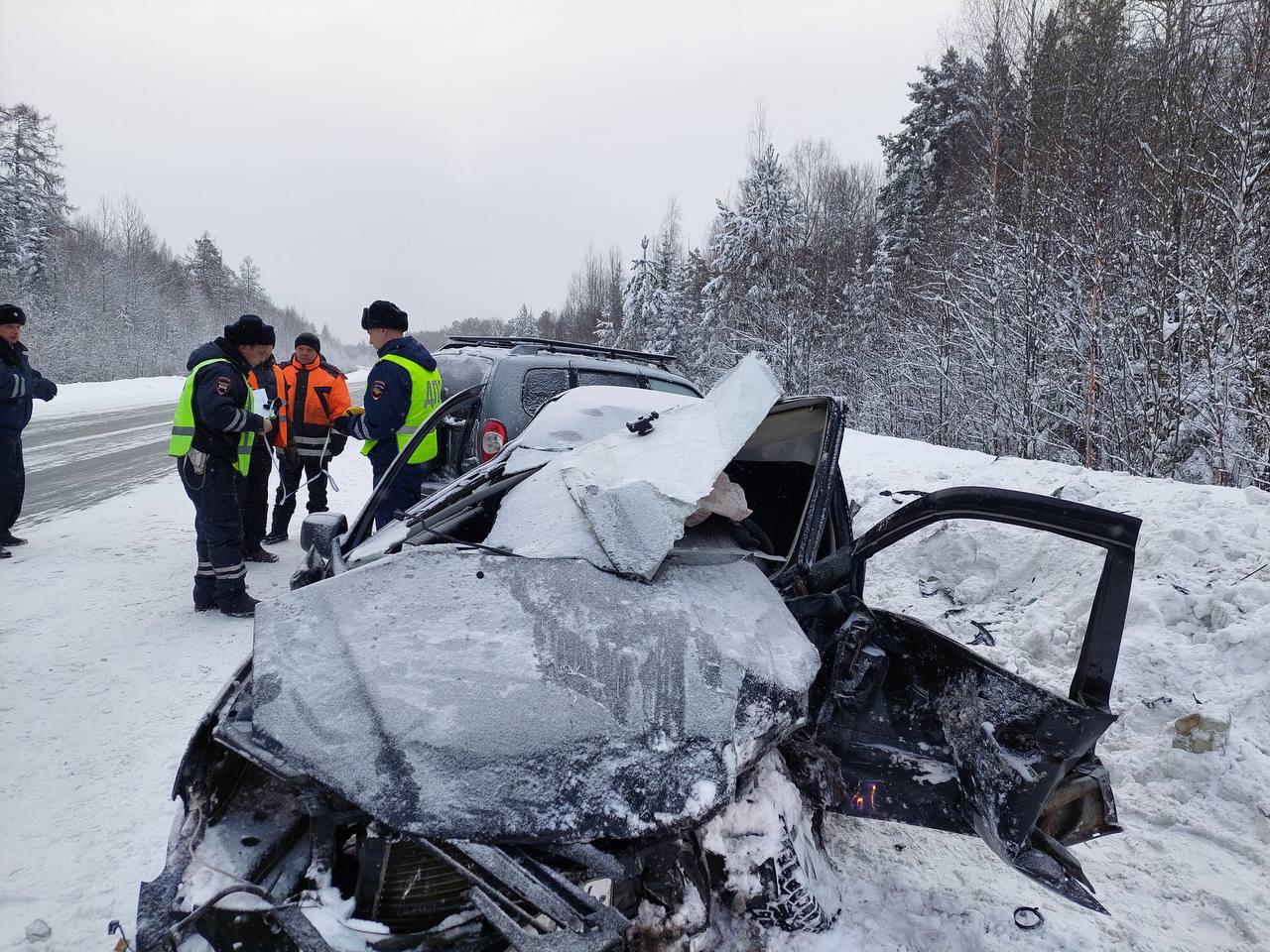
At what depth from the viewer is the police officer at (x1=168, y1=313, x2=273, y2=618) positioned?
405 centimetres

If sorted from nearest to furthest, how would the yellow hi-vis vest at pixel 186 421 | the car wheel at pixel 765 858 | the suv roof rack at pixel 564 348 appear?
the car wheel at pixel 765 858
the yellow hi-vis vest at pixel 186 421
the suv roof rack at pixel 564 348

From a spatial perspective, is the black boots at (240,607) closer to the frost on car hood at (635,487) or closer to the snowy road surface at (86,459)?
the frost on car hood at (635,487)

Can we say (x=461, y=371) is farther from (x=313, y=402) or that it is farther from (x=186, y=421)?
(x=186, y=421)

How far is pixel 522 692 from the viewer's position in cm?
151

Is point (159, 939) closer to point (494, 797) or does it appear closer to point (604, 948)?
point (494, 797)

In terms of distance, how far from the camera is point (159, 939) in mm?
1267

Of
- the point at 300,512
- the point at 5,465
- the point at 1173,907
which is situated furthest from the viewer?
the point at 300,512

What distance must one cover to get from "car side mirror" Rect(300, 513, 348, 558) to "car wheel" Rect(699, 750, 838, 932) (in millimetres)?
1892

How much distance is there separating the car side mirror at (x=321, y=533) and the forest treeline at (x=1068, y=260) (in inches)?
312

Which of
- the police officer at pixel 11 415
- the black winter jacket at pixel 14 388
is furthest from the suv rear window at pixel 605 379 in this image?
the police officer at pixel 11 415

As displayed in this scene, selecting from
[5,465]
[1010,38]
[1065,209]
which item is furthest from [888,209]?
[5,465]

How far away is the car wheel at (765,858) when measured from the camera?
1.59 m

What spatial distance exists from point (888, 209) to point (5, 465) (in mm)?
24672

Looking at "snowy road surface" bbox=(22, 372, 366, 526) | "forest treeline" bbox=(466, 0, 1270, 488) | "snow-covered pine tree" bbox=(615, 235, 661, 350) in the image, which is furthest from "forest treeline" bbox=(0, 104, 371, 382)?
"forest treeline" bbox=(466, 0, 1270, 488)
